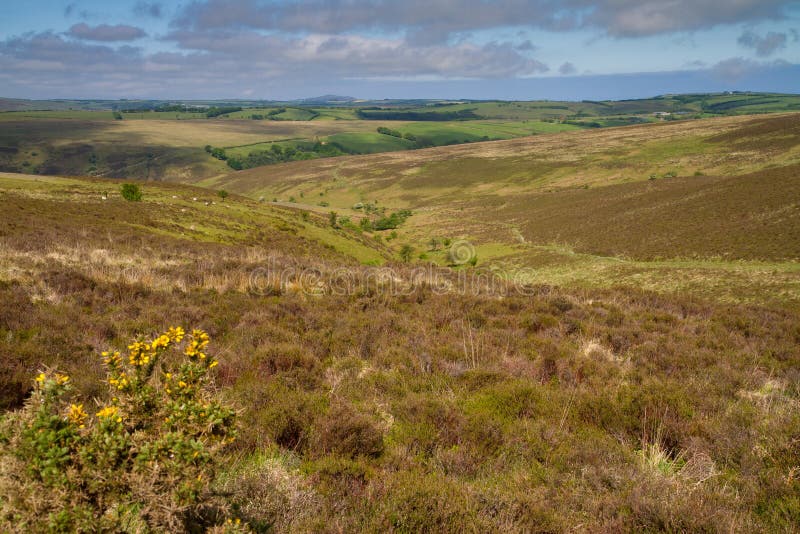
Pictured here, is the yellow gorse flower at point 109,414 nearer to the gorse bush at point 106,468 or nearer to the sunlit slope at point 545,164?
the gorse bush at point 106,468

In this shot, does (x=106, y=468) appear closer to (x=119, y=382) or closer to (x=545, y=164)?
(x=119, y=382)

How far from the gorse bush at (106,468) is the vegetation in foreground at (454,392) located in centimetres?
26

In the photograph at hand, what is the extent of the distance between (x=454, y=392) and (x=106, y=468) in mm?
4880

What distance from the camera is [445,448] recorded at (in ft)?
16.6

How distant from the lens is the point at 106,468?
2.82 metres

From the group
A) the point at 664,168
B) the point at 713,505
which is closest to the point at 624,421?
the point at 713,505

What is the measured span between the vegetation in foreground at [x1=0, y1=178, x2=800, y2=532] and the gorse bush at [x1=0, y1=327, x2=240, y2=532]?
0.26 metres

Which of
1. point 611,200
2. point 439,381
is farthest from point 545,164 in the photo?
point 439,381

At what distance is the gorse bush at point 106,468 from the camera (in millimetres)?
2656

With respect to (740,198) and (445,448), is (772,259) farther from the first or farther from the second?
(445,448)

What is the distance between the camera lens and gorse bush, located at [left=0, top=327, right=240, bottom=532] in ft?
8.71

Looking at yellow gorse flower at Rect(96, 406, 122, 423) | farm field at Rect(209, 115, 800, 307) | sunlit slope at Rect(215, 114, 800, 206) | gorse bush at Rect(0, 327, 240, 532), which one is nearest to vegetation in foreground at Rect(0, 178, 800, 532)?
gorse bush at Rect(0, 327, 240, 532)

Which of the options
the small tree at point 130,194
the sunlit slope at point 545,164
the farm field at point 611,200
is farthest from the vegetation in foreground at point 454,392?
the sunlit slope at point 545,164

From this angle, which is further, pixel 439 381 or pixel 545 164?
pixel 545 164
